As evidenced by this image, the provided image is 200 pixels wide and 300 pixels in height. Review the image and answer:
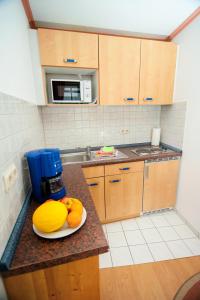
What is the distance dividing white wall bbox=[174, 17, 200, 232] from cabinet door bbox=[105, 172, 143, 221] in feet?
1.84

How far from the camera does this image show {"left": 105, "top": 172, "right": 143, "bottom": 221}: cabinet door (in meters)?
1.76

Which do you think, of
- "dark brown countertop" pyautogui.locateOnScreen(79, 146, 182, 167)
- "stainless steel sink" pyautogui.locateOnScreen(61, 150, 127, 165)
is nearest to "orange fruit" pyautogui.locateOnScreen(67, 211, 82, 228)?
"dark brown countertop" pyautogui.locateOnScreen(79, 146, 182, 167)

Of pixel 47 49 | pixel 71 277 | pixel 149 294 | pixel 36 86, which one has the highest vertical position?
pixel 47 49

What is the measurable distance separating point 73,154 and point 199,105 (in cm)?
156

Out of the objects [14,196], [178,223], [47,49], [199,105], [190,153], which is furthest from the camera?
[178,223]

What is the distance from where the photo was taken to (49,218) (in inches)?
24.9

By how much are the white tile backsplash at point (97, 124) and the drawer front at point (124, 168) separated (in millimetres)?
536

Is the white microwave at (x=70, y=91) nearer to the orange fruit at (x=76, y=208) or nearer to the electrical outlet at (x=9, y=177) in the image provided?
the electrical outlet at (x=9, y=177)

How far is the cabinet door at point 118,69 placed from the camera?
155 cm

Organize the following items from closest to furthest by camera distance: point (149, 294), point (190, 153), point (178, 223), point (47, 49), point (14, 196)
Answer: point (14, 196), point (149, 294), point (47, 49), point (190, 153), point (178, 223)

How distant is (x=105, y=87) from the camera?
64.3 inches

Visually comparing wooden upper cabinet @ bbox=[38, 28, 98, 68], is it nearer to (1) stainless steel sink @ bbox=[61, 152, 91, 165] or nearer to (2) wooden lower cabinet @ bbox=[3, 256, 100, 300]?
(1) stainless steel sink @ bbox=[61, 152, 91, 165]

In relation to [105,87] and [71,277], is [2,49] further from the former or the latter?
[71,277]

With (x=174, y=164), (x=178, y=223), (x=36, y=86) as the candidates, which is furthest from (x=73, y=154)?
(x=178, y=223)
